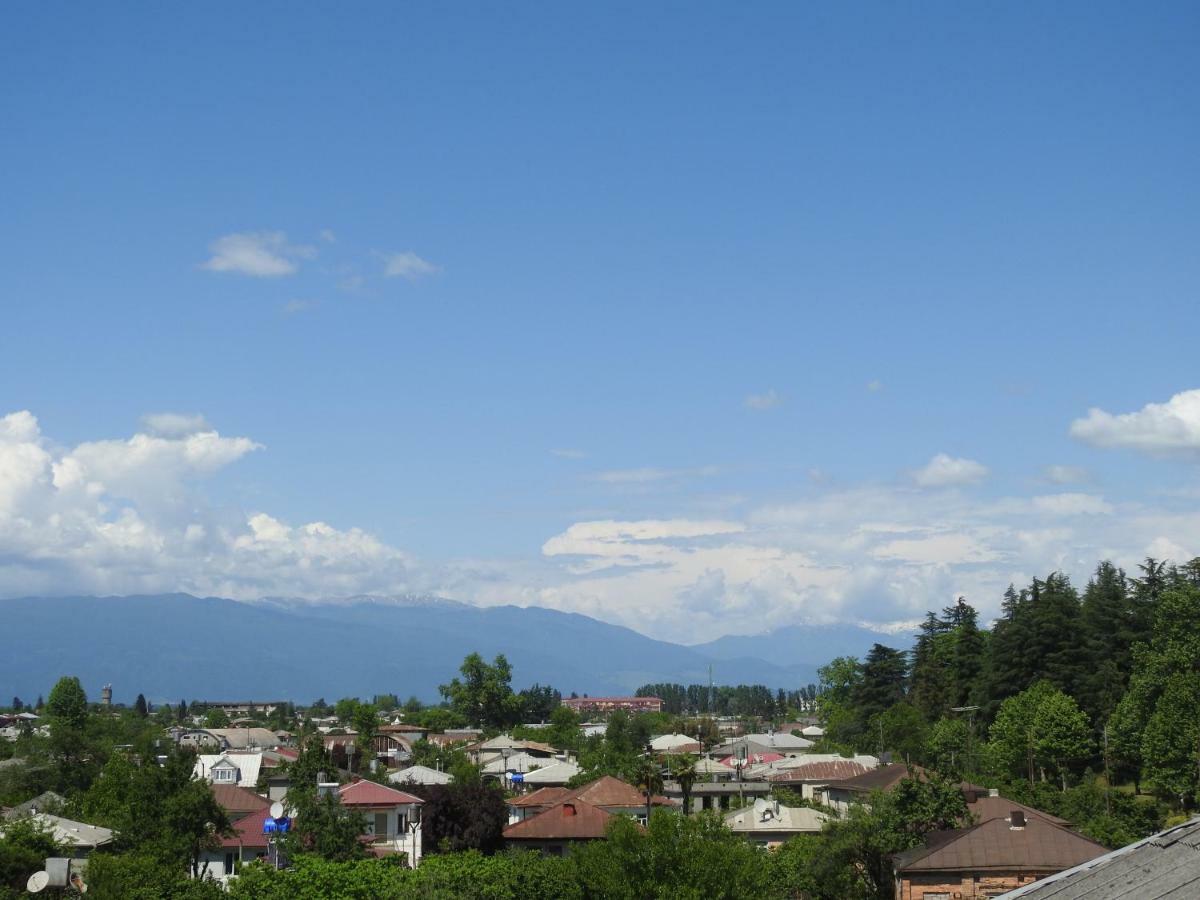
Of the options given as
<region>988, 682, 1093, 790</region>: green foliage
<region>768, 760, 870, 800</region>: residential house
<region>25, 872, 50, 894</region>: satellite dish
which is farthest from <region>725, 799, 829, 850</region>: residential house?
<region>25, 872, 50, 894</region>: satellite dish

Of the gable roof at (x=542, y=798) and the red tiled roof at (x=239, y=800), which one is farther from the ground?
the red tiled roof at (x=239, y=800)

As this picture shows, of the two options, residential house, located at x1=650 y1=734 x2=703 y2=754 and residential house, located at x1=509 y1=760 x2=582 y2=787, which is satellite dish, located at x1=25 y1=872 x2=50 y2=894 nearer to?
residential house, located at x1=509 y1=760 x2=582 y2=787

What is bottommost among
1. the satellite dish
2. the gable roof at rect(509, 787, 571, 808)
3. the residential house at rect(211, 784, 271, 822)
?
the gable roof at rect(509, 787, 571, 808)

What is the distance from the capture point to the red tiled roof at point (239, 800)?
63.1 m

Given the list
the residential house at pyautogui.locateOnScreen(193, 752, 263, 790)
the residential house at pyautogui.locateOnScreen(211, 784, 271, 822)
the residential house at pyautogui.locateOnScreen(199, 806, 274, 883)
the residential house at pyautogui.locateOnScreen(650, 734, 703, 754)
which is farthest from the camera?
the residential house at pyautogui.locateOnScreen(650, 734, 703, 754)

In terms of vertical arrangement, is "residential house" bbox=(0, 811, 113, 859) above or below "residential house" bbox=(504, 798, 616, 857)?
above

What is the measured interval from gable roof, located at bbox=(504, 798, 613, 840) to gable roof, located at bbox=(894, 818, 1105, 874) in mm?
17327

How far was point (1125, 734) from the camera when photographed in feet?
215

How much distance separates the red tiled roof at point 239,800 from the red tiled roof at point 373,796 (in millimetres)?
7487

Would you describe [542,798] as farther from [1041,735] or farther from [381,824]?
[1041,735]

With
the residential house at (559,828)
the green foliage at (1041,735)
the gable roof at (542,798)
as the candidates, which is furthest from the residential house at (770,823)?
the green foliage at (1041,735)

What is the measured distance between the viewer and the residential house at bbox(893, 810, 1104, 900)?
129 feet

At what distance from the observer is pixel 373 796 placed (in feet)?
189

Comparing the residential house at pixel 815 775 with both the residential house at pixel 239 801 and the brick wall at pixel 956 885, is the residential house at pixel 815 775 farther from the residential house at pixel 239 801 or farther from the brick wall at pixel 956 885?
the brick wall at pixel 956 885
